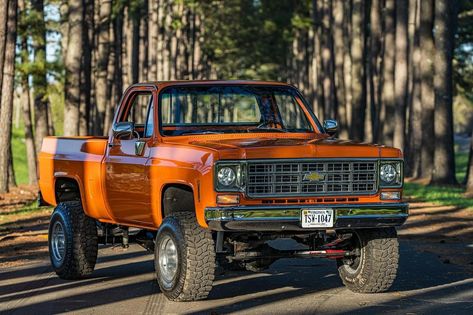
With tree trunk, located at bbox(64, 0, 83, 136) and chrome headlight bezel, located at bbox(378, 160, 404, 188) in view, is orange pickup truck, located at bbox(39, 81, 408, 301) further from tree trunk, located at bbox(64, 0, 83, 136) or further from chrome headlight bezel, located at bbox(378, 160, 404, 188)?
tree trunk, located at bbox(64, 0, 83, 136)

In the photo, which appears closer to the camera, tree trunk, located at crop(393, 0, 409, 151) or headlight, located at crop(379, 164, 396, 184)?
headlight, located at crop(379, 164, 396, 184)

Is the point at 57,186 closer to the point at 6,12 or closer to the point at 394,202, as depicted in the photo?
the point at 394,202

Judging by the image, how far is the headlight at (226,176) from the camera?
34.7 feet

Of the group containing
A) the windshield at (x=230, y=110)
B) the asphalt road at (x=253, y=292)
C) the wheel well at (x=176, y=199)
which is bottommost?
the asphalt road at (x=253, y=292)

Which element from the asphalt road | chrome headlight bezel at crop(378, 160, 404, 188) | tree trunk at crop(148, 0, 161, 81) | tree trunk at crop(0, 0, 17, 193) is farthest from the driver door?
tree trunk at crop(148, 0, 161, 81)

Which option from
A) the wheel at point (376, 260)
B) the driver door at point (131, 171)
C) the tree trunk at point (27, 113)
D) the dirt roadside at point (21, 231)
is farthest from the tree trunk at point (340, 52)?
the wheel at point (376, 260)

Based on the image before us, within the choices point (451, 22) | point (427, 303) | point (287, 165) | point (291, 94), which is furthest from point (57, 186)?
point (451, 22)

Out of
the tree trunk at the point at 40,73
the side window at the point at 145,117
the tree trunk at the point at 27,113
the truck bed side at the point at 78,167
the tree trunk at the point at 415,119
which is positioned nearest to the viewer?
the side window at the point at 145,117

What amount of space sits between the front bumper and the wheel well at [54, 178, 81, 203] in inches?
165

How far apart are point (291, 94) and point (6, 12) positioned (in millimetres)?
14016

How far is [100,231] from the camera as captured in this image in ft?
46.0

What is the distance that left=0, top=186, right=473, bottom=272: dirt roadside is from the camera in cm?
1609

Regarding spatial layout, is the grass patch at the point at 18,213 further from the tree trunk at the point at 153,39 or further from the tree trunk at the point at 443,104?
the tree trunk at the point at 153,39

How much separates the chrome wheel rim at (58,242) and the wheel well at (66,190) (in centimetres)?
54
